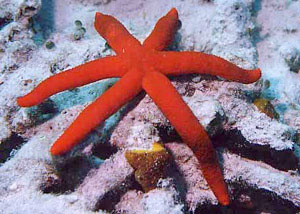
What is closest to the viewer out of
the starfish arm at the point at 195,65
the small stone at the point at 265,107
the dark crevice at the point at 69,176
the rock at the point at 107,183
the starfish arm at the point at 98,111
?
the starfish arm at the point at 98,111

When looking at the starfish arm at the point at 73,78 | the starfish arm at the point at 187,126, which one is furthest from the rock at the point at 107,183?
the starfish arm at the point at 73,78

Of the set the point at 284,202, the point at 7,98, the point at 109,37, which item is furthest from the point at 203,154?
the point at 7,98

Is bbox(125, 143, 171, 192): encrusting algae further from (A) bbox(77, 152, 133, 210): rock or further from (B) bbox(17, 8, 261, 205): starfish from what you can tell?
(B) bbox(17, 8, 261, 205): starfish

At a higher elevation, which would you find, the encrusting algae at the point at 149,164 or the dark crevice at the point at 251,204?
the encrusting algae at the point at 149,164

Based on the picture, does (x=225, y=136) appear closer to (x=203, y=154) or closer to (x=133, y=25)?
(x=203, y=154)

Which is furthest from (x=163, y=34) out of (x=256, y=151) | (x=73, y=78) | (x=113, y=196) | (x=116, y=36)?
(x=113, y=196)

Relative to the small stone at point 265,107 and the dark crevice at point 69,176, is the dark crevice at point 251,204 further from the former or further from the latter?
the dark crevice at point 69,176
